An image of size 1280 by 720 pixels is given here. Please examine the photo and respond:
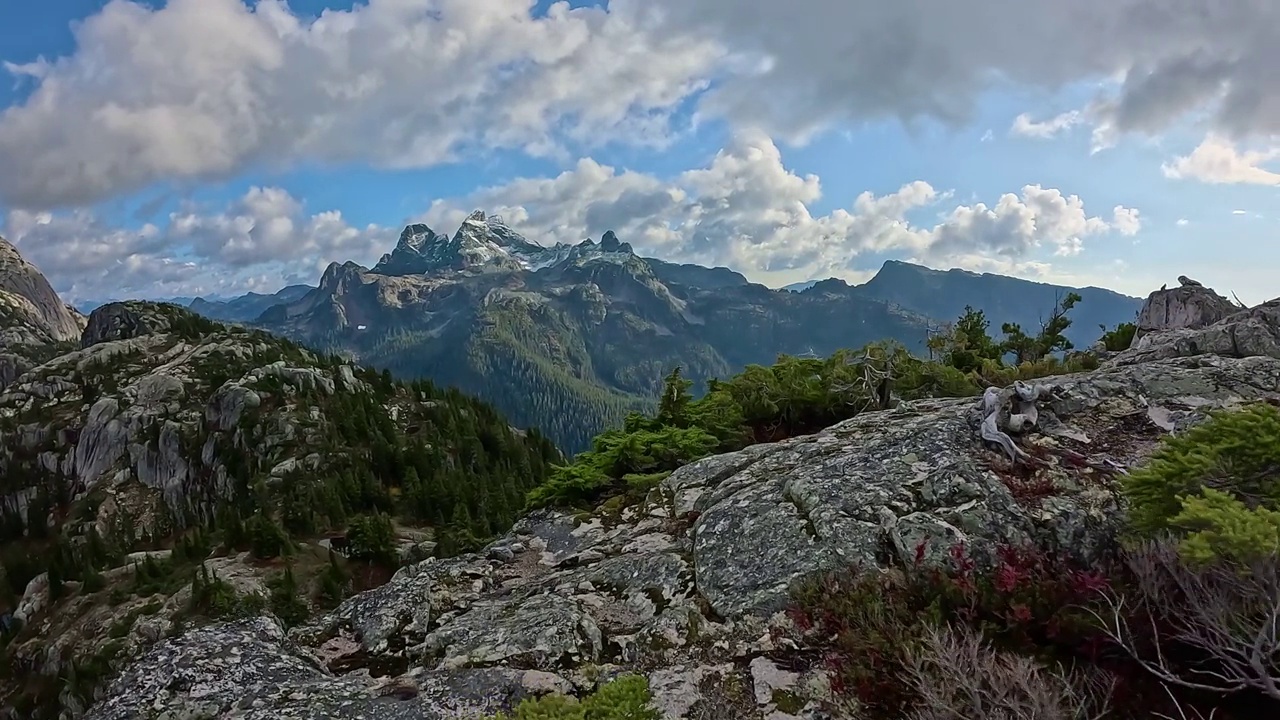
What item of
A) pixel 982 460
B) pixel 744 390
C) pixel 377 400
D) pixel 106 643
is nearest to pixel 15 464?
pixel 377 400

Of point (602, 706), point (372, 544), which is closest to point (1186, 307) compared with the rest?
point (602, 706)

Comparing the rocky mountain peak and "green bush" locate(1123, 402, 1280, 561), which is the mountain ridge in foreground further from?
the rocky mountain peak

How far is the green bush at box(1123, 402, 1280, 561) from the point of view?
282 inches

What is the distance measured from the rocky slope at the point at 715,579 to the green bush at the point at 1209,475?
5.24 ft

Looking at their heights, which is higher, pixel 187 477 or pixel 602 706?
pixel 602 706

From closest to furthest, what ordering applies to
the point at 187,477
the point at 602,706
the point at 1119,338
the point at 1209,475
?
1. the point at 602,706
2. the point at 1209,475
3. the point at 1119,338
4. the point at 187,477

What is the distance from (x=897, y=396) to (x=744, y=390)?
5090 mm

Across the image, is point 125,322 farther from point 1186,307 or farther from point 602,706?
point 1186,307

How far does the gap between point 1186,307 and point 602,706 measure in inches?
1762

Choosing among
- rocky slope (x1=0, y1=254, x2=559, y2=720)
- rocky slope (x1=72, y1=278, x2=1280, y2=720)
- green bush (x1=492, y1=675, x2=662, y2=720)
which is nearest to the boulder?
rocky slope (x1=0, y1=254, x2=559, y2=720)

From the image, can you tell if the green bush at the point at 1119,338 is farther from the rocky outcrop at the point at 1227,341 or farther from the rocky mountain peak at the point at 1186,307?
the rocky outcrop at the point at 1227,341

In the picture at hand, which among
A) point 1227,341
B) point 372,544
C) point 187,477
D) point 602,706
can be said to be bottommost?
point 187,477

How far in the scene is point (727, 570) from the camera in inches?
416

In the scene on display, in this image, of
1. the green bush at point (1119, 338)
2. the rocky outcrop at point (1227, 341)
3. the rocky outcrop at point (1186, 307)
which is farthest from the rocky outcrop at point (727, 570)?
the rocky outcrop at point (1186, 307)
